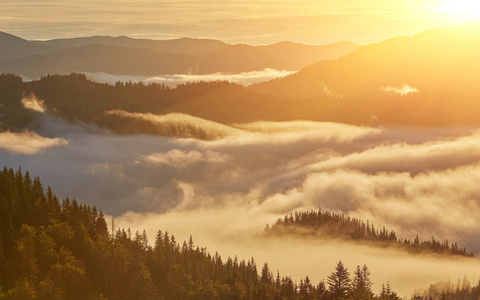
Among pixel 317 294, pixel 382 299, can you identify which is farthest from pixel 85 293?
pixel 382 299

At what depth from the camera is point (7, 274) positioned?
175 meters

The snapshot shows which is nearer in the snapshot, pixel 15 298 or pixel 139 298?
pixel 15 298

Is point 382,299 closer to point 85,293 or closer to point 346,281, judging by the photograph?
point 346,281

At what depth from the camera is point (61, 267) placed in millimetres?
176250

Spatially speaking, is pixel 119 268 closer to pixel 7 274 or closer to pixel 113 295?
pixel 113 295

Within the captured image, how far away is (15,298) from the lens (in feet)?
505

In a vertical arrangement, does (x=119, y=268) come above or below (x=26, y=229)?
below

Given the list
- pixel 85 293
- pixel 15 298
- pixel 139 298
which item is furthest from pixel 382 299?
pixel 15 298

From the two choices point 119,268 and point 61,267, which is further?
point 119,268

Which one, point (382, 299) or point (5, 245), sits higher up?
point (5, 245)

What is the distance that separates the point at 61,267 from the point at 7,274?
14.9 metres

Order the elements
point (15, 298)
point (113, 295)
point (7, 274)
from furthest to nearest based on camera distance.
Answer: point (113, 295), point (7, 274), point (15, 298)

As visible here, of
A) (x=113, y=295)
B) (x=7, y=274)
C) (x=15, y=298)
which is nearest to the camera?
(x=15, y=298)

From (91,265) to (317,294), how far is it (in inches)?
2819
